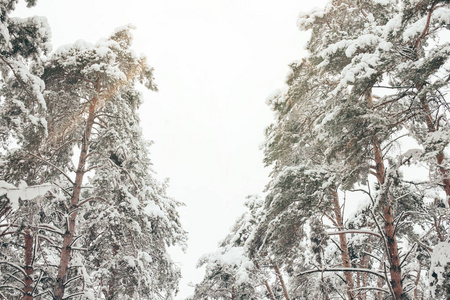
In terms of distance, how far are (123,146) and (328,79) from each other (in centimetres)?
644

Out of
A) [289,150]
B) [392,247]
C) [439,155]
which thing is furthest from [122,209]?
[439,155]

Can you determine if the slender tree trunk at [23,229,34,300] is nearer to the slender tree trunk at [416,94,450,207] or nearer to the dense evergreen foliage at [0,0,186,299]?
the dense evergreen foliage at [0,0,186,299]

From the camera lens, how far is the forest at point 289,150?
5.58 metres

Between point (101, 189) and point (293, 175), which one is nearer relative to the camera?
point (293, 175)

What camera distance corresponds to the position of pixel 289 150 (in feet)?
28.3

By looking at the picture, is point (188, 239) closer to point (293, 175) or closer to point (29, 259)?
point (29, 259)

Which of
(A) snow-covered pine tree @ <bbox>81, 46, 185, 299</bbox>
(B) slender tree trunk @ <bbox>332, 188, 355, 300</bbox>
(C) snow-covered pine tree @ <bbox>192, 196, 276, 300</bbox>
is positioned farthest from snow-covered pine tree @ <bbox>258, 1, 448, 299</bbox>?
(C) snow-covered pine tree @ <bbox>192, 196, 276, 300</bbox>

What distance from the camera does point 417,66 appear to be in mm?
5219

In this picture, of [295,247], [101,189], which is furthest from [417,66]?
[101,189]

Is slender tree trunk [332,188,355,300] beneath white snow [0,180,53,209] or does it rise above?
above

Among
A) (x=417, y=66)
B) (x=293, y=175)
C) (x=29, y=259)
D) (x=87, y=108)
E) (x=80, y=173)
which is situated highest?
(x=87, y=108)

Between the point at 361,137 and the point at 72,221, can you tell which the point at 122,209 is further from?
the point at 361,137

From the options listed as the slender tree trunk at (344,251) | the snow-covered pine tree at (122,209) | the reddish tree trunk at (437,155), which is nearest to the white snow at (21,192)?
the snow-covered pine tree at (122,209)

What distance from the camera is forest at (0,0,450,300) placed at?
5578 millimetres
